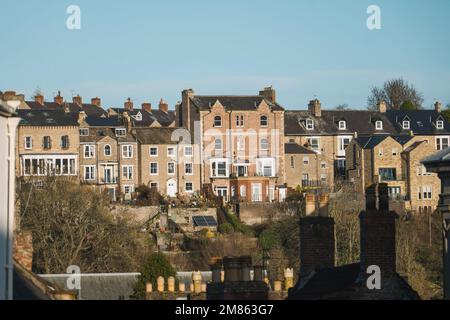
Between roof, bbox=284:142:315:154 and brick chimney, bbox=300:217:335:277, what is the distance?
91.6 m

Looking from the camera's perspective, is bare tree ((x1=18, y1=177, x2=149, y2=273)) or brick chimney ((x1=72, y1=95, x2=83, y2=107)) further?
brick chimney ((x1=72, y1=95, x2=83, y2=107))

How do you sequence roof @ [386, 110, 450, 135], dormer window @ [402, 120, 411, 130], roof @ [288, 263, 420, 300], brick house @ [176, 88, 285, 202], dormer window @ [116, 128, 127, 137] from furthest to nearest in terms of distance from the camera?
dormer window @ [402, 120, 411, 130] → roof @ [386, 110, 450, 135] → dormer window @ [116, 128, 127, 137] → brick house @ [176, 88, 285, 202] → roof @ [288, 263, 420, 300]

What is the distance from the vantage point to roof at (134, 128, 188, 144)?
12100 cm

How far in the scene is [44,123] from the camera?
118000mm

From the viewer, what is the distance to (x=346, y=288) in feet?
95.2

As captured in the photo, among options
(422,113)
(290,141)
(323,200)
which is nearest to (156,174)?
(290,141)

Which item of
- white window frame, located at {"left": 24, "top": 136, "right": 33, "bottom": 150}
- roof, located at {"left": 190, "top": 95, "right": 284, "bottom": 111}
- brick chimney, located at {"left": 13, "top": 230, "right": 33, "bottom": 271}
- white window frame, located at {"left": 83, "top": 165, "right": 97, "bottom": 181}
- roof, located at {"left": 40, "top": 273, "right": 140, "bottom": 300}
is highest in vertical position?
roof, located at {"left": 190, "top": 95, "right": 284, "bottom": 111}

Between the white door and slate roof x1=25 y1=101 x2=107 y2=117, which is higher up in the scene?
slate roof x1=25 y1=101 x2=107 y2=117

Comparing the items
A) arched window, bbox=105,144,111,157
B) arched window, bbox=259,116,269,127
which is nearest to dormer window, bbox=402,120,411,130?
arched window, bbox=259,116,269,127

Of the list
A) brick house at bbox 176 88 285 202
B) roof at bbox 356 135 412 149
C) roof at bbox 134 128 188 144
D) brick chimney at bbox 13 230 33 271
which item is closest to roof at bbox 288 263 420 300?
brick chimney at bbox 13 230 33 271

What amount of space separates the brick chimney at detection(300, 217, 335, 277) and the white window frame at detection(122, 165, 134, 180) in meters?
86.7

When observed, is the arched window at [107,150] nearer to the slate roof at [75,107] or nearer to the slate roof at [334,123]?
the slate roof at [334,123]

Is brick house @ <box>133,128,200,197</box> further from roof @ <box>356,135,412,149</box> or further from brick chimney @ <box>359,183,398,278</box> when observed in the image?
brick chimney @ <box>359,183,398,278</box>

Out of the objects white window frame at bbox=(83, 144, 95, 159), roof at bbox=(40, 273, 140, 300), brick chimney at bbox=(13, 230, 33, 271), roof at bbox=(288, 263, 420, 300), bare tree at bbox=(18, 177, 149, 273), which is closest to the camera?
roof at bbox=(288, 263, 420, 300)
